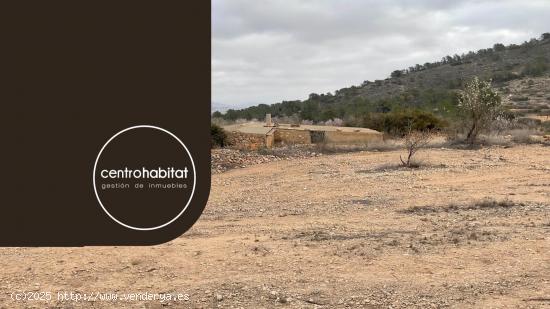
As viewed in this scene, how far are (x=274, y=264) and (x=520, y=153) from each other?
1074 centimetres

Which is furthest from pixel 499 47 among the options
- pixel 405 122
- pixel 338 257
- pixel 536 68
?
pixel 338 257

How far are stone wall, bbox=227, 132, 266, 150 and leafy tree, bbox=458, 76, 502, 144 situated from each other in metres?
6.16

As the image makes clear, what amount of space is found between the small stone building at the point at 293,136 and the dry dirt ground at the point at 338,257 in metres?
8.47

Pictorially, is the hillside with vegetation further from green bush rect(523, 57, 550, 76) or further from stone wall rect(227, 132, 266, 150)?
stone wall rect(227, 132, 266, 150)

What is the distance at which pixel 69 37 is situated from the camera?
142 cm

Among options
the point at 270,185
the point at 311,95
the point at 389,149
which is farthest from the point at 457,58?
the point at 270,185

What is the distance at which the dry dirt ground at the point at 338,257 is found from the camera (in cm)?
350

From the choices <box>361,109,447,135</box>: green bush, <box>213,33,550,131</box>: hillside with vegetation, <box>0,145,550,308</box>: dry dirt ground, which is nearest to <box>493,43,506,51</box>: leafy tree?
<box>213,33,550,131</box>: hillside with vegetation

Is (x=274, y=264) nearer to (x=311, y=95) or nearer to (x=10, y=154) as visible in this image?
(x=10, y=154)

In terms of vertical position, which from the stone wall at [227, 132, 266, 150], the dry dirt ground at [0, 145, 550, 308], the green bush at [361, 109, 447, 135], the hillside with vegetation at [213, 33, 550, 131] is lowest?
the dry dirt ground at [0, 145, 550, 308]

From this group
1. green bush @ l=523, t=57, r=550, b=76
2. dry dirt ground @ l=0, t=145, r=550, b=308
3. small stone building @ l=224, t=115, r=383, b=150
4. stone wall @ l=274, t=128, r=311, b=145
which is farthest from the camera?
green bush @ l=523, t=57, r=550, b=76

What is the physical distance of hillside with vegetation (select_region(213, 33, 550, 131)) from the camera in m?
24.9

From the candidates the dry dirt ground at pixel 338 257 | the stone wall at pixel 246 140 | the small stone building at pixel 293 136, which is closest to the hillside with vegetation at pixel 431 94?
the small stone building at pixel 293 136

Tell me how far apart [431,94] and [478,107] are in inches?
920
